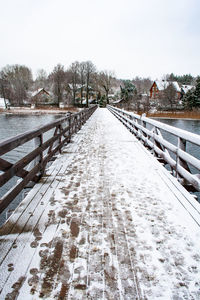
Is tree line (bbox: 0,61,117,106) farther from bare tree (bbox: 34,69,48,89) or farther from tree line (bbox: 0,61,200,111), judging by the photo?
bare tree (bbox: 34,69,48,89)

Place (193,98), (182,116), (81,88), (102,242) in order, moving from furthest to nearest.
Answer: (81,88) < (193,98) < (182,116) < (102,242)

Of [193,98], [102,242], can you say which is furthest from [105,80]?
[102,242]

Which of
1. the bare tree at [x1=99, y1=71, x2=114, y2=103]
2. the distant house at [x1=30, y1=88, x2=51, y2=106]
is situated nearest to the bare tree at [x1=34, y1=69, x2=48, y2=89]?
the distant house at [x1=30, y1=88, x2=51, y2=106]

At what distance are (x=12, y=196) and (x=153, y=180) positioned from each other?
2525 millimetres

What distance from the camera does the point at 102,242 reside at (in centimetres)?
223

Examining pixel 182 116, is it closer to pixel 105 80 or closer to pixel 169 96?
pixel 169 96

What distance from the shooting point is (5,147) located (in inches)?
100

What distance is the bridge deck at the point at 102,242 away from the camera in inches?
67.0

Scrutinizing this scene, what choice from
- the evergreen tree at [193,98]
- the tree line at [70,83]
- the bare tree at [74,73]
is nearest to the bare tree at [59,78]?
the tree line at [70,83]

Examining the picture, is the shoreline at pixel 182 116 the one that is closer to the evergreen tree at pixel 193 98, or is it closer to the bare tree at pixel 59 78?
the evergreen tree at pixel 193 98

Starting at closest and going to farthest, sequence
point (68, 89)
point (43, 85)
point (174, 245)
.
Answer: point (174, 245) < point (68, 89) < point (43, 85)

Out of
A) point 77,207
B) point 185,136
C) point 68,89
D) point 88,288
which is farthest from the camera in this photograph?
point 68,89

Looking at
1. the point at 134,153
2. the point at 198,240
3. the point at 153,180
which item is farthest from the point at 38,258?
the point at 134,153

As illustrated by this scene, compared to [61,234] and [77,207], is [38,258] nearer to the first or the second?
[61,234]
